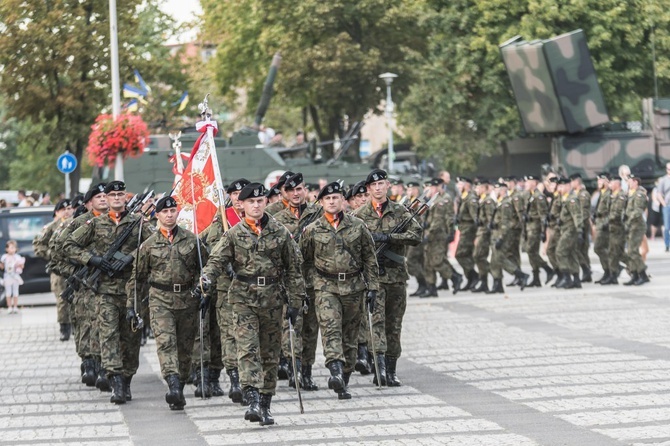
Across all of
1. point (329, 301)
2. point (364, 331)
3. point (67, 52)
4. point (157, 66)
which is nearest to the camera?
point (329, 301)

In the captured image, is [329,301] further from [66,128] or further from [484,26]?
[484,26]

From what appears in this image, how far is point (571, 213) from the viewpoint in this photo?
2466 centimetres

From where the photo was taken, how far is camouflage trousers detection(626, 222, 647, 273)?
966 inches

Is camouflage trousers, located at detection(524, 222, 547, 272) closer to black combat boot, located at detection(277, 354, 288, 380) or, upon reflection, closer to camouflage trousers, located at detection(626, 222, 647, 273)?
camouflage trousers, located at detection(626, 222, 647, 273)

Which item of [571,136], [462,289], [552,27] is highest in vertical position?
[552,27]

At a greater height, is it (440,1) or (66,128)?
(440,1)

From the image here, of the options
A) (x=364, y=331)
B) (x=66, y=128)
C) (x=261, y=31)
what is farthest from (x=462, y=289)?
(x=261, y=31)

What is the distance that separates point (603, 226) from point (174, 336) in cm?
1340

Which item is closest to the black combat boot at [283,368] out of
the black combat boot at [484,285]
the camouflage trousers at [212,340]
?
the camouflage trousers at [212,340]

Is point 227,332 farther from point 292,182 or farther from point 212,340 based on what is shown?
point 292,182

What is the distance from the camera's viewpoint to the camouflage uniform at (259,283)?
1209 cm

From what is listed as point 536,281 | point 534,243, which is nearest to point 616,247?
point 534,243

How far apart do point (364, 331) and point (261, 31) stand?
1439 inches

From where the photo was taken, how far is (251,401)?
11852 mm
